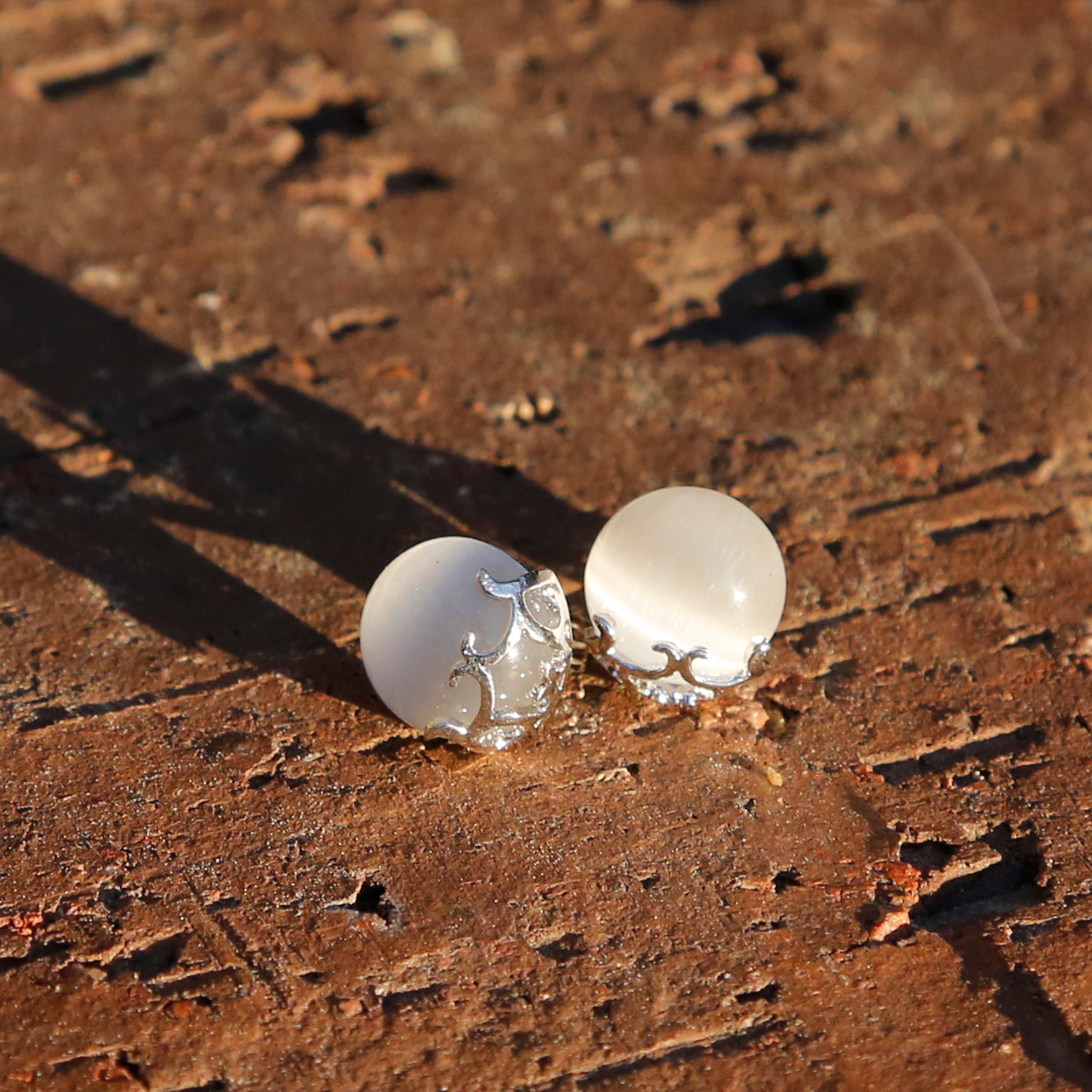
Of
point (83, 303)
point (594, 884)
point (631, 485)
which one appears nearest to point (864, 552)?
point (631, 485)

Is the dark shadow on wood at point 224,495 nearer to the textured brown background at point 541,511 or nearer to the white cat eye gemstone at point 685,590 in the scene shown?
the textured brown background at point 541,511

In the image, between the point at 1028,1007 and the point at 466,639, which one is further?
the point at 466,639

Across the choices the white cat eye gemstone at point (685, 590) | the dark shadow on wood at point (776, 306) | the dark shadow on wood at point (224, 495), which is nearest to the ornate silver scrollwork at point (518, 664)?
the white cat eye gemstone at point (685, 590)

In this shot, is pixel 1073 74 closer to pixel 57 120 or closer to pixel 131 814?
pixel 57 120

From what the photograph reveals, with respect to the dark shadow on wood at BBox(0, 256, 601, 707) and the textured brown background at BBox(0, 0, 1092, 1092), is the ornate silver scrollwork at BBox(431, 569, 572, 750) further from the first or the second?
the dark shadow on wood at BBox(0, 256, 601, 707)

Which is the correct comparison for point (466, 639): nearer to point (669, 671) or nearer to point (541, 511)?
point (669, 671)

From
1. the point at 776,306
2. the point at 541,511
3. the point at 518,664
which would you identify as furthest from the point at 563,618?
the point at 776,306

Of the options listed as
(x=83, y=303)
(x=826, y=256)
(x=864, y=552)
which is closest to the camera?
(x=864, y=552)
